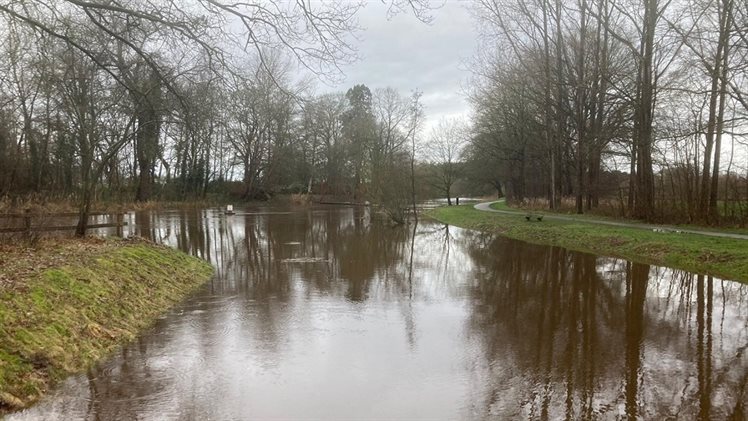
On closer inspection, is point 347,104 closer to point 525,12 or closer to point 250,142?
point 250,142

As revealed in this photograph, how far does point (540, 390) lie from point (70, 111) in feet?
60.1

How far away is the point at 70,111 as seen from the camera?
723 inches

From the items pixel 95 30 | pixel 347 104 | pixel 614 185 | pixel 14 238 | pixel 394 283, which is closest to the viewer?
pixel 95 30

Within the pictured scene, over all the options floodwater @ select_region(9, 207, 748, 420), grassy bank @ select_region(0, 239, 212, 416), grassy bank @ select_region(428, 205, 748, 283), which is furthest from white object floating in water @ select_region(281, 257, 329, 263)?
grassy bank @ select_region(428, 205, 748, 283)

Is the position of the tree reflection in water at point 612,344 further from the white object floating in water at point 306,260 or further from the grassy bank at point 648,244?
the white object floating in water at point 306,260

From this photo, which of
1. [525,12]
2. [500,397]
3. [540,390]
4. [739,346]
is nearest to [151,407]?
[500,397]

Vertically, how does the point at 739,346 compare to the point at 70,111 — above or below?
below

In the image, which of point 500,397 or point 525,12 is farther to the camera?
point 525,12

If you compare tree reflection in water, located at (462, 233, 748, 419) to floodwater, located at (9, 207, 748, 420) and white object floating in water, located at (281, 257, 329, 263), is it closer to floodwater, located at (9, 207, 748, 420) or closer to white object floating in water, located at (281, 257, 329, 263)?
floodwater, located at (9, 207, 748, 420)

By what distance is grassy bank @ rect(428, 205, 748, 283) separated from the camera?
44.8 ft

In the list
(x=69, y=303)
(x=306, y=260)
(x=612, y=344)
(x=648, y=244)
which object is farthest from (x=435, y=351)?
(x=648, y=244)

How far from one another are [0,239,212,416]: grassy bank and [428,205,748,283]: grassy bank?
12842 millimetres

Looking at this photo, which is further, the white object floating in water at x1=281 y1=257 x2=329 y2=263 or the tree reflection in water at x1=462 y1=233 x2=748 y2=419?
the white object floating in water at x1=281 y1=257 x2=329 y2=263

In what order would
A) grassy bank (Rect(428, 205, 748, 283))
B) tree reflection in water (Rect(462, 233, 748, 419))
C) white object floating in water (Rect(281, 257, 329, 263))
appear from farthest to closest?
white object floating in water (Rect(281, 257, 329, 263))
grassy bank (Rect(428, 205, 748, 283))
tree reflection in water (Rect(462, 233, 748, 419))
